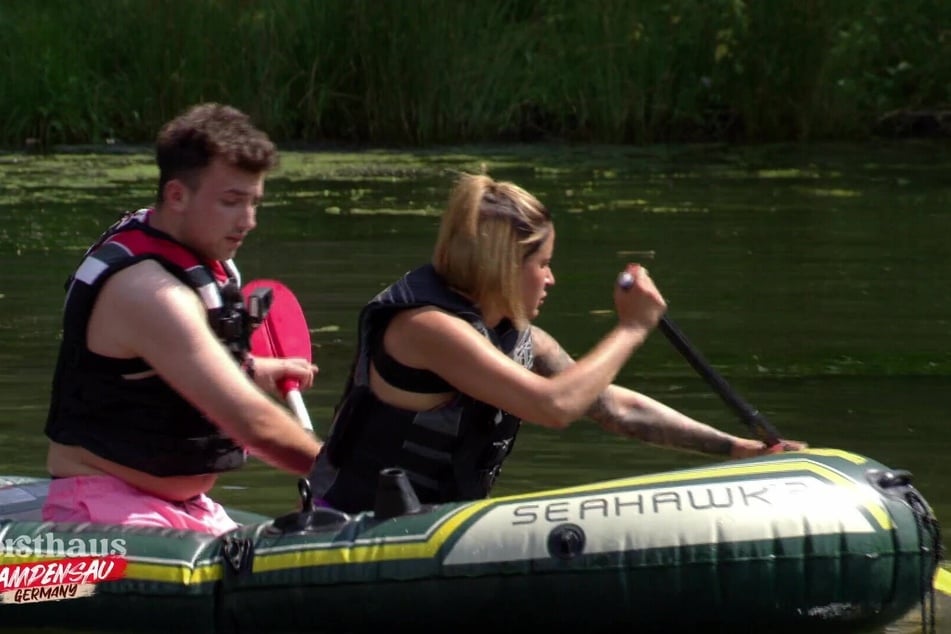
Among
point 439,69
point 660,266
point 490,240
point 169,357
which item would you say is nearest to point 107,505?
point 169,357

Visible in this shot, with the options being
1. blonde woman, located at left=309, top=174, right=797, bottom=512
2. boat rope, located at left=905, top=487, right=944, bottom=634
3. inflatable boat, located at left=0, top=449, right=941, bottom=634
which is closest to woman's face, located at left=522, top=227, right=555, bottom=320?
Answer: blonde woman, located at left=309, top=174, right=797, bottom=512

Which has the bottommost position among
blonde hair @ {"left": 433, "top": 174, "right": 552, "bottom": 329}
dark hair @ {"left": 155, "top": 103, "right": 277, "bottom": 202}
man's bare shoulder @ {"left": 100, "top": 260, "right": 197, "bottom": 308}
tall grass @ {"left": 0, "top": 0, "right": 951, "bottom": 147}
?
tall grass @ {"left": 0, "top": 0, "right": 951, "bottom": 147}

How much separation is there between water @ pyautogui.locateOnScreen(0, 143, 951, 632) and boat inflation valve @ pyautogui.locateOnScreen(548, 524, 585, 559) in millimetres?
770

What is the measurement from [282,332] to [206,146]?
0.89 m

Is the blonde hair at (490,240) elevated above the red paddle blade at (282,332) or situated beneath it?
elevated above

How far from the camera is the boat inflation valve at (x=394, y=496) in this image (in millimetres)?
3801

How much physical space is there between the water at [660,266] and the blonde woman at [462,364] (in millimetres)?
867

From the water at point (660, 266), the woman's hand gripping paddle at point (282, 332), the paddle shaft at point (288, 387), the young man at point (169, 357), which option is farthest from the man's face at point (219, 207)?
the water at point (660, 266)

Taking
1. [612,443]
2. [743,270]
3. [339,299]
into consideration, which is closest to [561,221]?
[743,270]

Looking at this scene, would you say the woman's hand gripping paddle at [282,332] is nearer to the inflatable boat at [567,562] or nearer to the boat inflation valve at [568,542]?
the inflatable boat at [567,562]

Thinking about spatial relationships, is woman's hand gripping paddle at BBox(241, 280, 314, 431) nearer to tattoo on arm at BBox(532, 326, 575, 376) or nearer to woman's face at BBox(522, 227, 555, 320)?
tattoo on arm at BBox(532, 326, 575, 376)

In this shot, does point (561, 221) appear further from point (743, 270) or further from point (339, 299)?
point (339, 299)

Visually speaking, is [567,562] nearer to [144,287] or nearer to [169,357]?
[169,357]

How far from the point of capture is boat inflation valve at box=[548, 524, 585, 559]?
3738mm
